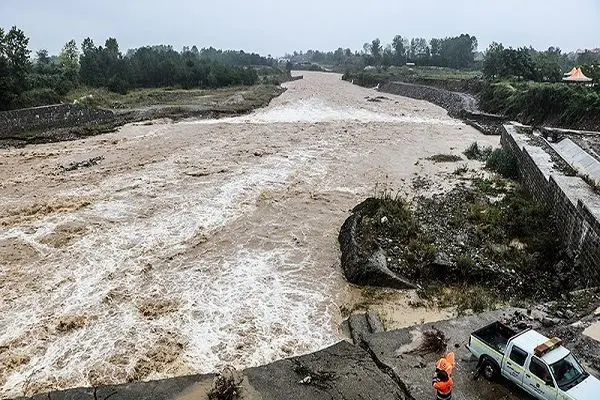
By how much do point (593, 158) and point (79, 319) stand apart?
18.0 meters

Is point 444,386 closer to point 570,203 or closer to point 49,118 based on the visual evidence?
point 570,203

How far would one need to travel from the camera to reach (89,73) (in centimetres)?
5184

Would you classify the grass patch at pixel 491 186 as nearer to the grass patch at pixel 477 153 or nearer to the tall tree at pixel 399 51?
the grass patch at pixel 477 153

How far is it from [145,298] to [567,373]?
29.6 feet

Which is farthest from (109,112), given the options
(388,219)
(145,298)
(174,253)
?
(145,298)

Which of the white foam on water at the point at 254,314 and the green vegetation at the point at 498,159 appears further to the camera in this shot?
the green vegetation at the point at 498,159

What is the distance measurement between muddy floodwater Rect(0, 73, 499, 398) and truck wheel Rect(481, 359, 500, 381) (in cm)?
303

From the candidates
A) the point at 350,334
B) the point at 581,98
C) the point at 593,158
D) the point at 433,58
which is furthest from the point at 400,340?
the point at 433,58

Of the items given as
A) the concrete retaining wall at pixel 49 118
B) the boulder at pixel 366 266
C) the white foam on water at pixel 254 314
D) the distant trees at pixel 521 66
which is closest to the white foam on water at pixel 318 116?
the concrete retaining wall at pixel 49 118

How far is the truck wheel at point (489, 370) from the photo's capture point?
26.8 feet

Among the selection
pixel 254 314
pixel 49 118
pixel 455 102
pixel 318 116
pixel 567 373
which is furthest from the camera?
pixel 455 102

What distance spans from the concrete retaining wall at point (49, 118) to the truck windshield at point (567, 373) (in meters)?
31.6

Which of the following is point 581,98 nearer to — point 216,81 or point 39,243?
point 39,243

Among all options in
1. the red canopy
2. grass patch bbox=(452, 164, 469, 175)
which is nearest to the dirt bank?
grass patch bbox=(452, 164, 469, 175)
